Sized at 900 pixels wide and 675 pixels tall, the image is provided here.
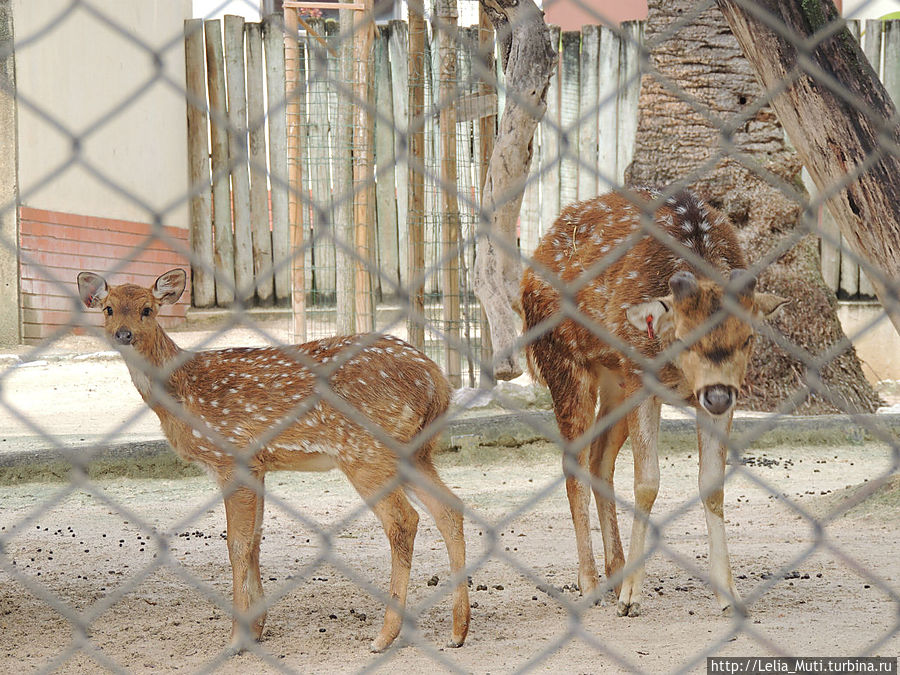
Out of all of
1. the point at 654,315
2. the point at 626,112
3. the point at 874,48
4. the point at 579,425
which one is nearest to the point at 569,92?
the point at 626,112

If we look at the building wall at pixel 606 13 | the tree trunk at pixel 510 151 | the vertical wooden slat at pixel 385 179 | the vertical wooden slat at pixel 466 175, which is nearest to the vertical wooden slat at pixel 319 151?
the vertical wooden slat at pixel 385 179

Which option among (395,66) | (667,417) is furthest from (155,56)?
(395,66)

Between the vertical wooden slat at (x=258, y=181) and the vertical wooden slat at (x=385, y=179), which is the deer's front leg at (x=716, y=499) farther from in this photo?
the vertical wooden slat at (x=258, y=181)

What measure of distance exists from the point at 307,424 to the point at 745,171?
5.25m

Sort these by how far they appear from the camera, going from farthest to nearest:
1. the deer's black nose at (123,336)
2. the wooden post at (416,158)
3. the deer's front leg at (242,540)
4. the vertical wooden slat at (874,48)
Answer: the vertical wooden slat at (874,48), the wooden post at (416,158), the deer's black nose at (123,336), the deer's front leg at (242,540)

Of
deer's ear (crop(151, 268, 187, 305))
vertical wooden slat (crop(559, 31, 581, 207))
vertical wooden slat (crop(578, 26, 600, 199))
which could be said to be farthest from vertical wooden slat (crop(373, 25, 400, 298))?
deer's ear (crop(151, 268, 187, 305))

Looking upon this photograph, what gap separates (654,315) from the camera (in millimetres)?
3104

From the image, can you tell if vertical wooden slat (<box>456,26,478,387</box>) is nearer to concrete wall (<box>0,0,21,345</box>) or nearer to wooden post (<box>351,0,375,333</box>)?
wooden post (<box>351,0,375,333</box>)

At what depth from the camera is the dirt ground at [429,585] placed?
11.5ft

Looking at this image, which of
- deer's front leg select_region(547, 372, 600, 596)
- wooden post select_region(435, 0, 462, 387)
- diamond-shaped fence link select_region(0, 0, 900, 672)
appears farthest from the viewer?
wooden post select_region(435, 0, 462, 387)

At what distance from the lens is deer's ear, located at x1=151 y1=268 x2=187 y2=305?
13.5ft

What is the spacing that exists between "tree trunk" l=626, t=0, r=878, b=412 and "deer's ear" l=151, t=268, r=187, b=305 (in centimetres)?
478

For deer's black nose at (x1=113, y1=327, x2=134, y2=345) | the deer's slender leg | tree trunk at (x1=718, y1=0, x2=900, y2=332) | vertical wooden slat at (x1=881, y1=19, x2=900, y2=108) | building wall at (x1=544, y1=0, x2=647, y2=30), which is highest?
building wall at (x1=544, y1=0, x2=647, y2=30)

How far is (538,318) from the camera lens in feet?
15.0
